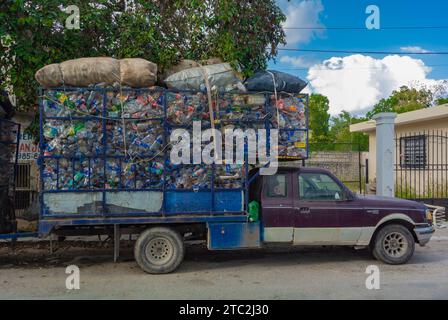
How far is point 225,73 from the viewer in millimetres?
6934

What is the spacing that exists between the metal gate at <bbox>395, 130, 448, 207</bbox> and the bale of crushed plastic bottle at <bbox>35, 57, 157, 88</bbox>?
10.5 m

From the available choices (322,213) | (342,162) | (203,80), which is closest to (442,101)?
(342,162)

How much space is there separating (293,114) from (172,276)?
3216mm

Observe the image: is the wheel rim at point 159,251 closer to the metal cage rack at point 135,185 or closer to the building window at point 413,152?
the metal cage rack at point 135,185

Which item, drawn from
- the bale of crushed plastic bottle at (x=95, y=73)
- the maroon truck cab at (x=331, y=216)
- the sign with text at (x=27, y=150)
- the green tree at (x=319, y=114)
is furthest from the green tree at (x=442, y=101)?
the bale of crushed plastic bottle at (x=95, y=73)

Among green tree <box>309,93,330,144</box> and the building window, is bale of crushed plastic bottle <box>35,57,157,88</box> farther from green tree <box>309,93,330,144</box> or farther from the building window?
green tree <box>309,93,330,144</box>

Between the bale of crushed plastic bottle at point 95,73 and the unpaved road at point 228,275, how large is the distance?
2.99 m

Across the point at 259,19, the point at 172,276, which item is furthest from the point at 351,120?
the point at 172,276

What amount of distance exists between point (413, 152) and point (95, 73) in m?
13.8

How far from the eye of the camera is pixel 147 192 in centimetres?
654

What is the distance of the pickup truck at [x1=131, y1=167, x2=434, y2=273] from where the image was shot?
6.67m

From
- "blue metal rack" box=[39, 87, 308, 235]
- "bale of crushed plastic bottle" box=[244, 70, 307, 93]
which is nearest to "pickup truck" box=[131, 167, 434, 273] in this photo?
"blue metal rack" box=[39, 87, 308, 235]

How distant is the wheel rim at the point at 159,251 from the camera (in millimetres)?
6625

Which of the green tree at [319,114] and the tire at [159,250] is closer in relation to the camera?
the tire at [159,250]
